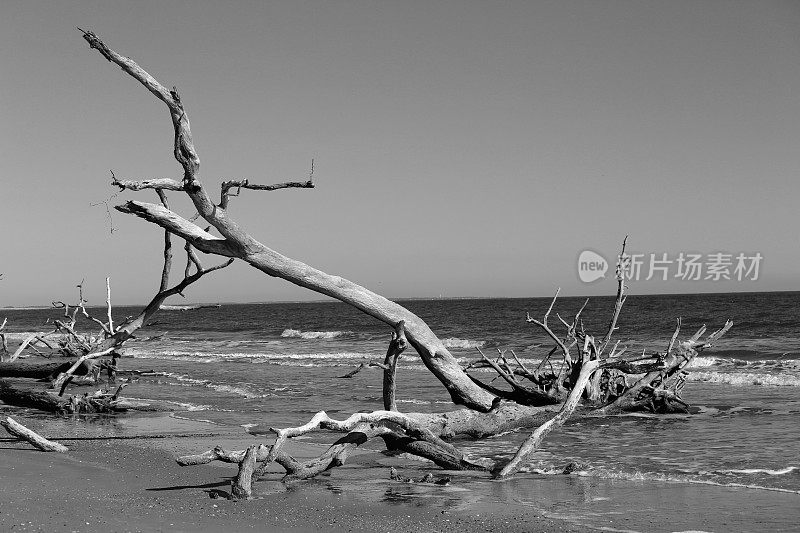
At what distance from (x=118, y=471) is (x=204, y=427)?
362 cm

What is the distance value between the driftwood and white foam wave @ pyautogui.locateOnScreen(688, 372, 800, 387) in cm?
1367

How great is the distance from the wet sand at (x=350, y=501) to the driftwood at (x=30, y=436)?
10 centimetres

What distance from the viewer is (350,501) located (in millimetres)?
6281

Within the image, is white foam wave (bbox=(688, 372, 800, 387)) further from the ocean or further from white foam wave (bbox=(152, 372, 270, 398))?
white foam wave (bbox=(152, 372, 270, 398))

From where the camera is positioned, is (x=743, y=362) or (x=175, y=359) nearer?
(x=743, y=362)

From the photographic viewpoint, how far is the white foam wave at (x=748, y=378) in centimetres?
1678

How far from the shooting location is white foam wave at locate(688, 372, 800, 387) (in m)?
16.8

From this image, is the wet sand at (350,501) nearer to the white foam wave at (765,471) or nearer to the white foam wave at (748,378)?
the white foam wave at (765,471)

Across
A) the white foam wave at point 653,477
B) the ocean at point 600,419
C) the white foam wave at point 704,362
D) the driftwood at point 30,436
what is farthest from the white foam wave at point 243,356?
the white foam wave at point 653,477

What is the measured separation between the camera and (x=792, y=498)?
6.70 metres

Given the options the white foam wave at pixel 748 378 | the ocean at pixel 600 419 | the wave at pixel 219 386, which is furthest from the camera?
the white foam wave at pixel 748 378

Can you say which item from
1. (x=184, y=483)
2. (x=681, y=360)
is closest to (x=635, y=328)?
(x=681, y=360)

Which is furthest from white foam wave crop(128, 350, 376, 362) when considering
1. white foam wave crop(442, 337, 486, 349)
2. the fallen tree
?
the fallen tree

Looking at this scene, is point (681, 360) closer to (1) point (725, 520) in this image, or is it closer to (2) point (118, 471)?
(1) point (725, 520)
